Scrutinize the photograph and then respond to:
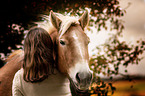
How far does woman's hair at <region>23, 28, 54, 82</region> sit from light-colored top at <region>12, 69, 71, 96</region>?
0.03 metres

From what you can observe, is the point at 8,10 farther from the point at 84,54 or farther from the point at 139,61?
the point at 139,61

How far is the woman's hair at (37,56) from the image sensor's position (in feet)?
1.88

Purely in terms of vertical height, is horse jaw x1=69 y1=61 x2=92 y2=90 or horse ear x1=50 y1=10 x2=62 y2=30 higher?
horse ear x1=50 y1=10 x2=62 y2=30

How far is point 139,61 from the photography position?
1.38m

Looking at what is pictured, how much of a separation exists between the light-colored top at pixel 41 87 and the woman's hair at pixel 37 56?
0.03 meters

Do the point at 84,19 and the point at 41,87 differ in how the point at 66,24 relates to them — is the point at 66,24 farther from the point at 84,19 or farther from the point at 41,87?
the point at 41,87

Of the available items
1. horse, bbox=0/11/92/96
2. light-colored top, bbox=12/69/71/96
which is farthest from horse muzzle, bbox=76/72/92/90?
light-colored top, bbox=12/69/71/96

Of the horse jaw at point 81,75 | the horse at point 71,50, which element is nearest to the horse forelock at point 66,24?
the horse at point 71,50

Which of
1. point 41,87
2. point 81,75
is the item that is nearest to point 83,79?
point 81,75

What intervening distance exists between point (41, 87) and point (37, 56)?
0.12 m

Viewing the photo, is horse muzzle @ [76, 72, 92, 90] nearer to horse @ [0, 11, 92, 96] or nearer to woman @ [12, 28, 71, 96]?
horse @ [0, 11, 92, 96]

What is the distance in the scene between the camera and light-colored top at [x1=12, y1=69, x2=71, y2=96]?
583mm

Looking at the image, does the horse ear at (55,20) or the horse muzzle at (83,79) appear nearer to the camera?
the horse muzzle at (83,79)

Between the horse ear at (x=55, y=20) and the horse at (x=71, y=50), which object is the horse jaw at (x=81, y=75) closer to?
the horse at (x=71, y=50)
